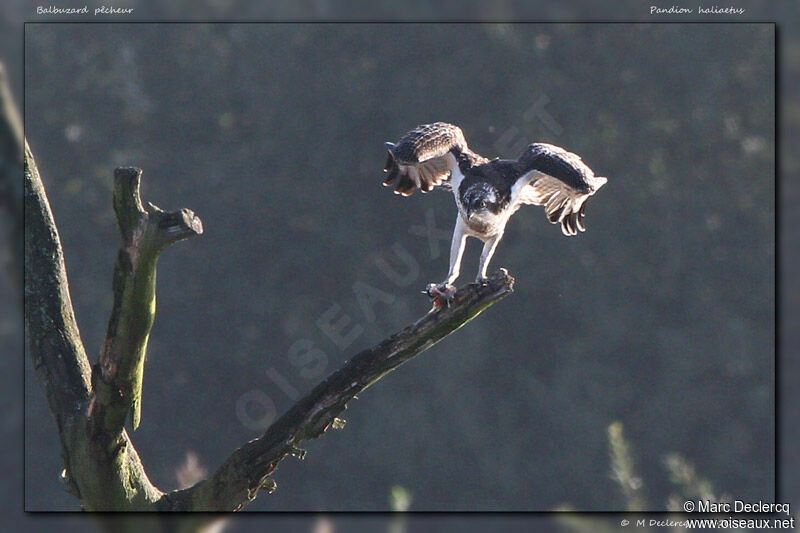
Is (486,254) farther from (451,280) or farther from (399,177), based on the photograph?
(399,177)

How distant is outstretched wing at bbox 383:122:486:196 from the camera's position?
17.3 ft

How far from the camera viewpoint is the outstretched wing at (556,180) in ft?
17.1

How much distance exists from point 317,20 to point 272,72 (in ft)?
4.14

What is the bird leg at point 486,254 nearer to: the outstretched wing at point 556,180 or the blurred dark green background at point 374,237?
the outstretched wing at point 556,180

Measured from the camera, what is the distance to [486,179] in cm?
523

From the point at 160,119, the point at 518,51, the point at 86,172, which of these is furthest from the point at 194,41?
the point at 518,51

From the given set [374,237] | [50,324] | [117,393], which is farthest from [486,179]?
[374,237]

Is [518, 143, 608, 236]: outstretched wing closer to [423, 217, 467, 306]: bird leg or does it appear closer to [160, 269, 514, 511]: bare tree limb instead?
[423, 217, 467, 306]: bird leg

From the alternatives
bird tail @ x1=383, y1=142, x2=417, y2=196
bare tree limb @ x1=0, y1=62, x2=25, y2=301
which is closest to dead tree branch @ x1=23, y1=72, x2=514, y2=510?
bare tree limb @ x1=0, y1=62, x2=25, y2=301

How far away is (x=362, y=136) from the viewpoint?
57.6 feet

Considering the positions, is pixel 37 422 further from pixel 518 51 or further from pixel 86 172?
pixel 518 51

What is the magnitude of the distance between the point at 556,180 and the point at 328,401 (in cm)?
134

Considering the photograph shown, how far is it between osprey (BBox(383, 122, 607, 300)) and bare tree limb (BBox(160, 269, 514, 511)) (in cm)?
14

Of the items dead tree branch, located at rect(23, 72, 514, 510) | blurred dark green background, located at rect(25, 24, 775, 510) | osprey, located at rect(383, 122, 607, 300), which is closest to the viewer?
dead tree branch, located at rect(23, 72, 514, 510)
